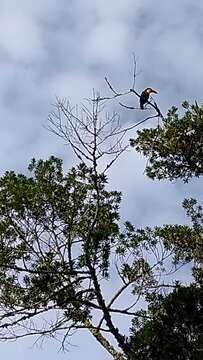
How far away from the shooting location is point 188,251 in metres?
7.77

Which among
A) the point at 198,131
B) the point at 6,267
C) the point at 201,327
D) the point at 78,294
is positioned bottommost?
the point at 201,327

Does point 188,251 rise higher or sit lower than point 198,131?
lower

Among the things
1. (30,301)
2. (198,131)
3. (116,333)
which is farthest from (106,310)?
(198,131)

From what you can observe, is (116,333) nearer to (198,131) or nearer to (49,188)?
(49,188)

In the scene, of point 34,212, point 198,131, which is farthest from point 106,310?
point 198,131

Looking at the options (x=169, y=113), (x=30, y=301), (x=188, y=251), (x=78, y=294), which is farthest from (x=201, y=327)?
(x=169, y=113)

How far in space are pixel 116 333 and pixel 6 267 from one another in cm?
137

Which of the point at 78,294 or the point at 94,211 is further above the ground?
the point at 94,211

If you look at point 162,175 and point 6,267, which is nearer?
point 6,267

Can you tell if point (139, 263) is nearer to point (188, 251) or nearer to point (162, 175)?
point (188, 251)

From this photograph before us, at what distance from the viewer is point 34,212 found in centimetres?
750

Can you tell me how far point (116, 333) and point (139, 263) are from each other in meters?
0.84

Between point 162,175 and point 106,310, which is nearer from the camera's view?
point 106,310

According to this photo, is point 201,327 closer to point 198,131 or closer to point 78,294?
point 78,294
